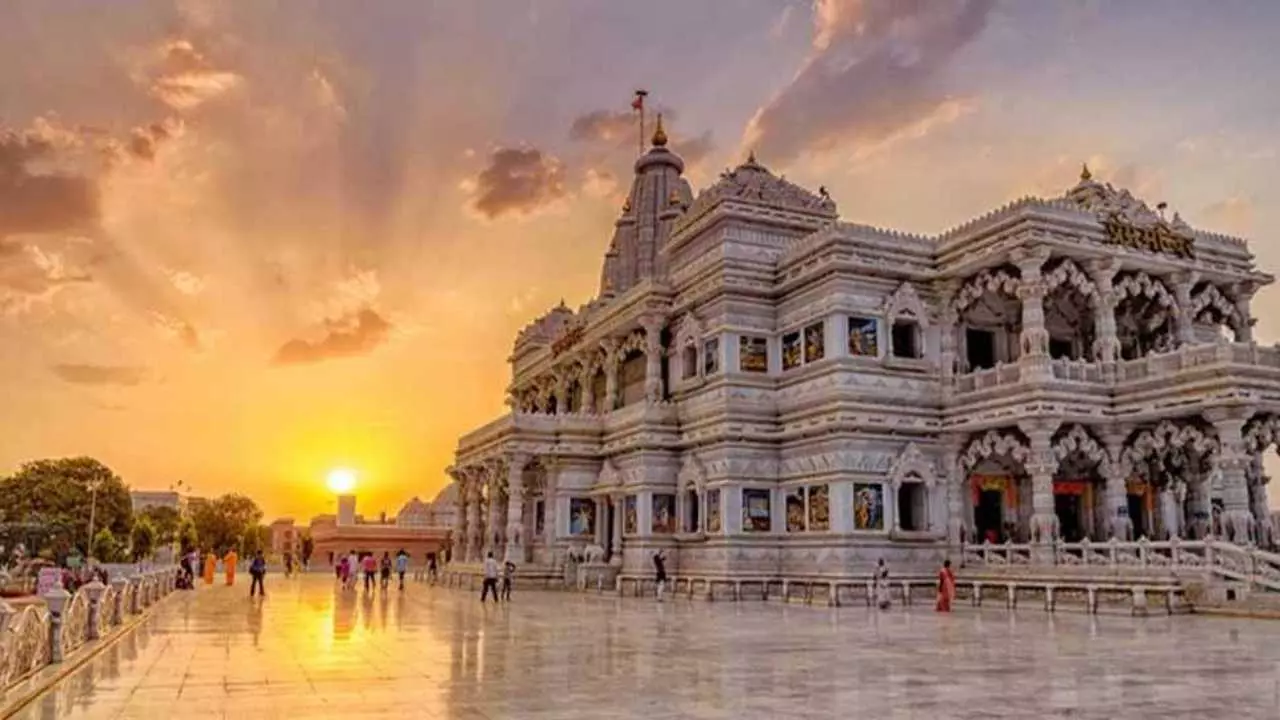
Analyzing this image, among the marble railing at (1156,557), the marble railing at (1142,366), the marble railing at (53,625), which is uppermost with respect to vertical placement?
the marble railing at (1142,366)

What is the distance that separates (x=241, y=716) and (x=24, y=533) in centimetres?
6327

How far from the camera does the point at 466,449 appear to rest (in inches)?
1754

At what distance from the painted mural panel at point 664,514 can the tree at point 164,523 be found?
2372 inches

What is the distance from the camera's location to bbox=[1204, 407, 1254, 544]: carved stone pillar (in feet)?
84.1

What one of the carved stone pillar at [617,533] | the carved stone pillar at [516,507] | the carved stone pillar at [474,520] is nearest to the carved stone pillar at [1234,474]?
the carved stone pillar at [617,533]

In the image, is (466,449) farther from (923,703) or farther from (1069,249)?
(923,703)

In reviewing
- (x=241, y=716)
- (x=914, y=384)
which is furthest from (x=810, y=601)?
(x=241, y=716)

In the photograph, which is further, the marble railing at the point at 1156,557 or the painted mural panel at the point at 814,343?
the painted mural panel at the point at 814,343

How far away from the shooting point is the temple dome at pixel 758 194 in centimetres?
3766

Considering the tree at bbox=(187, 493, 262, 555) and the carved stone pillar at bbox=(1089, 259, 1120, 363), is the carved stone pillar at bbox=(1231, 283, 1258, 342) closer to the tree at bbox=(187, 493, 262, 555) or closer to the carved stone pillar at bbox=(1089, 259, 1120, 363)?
the carved stone pillar at bbox=(1089, 259, 1120, 363)

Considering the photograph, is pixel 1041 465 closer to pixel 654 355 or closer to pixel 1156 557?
pixel 1156 557

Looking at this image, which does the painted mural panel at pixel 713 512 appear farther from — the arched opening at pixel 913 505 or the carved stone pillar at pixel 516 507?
the carved stone pillar at pixel 516 507

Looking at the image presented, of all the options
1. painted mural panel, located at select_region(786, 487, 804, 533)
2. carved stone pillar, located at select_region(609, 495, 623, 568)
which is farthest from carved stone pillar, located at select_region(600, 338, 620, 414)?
painted mural panel, located at select_region(786, 487, 804, 533)

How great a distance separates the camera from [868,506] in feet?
102
